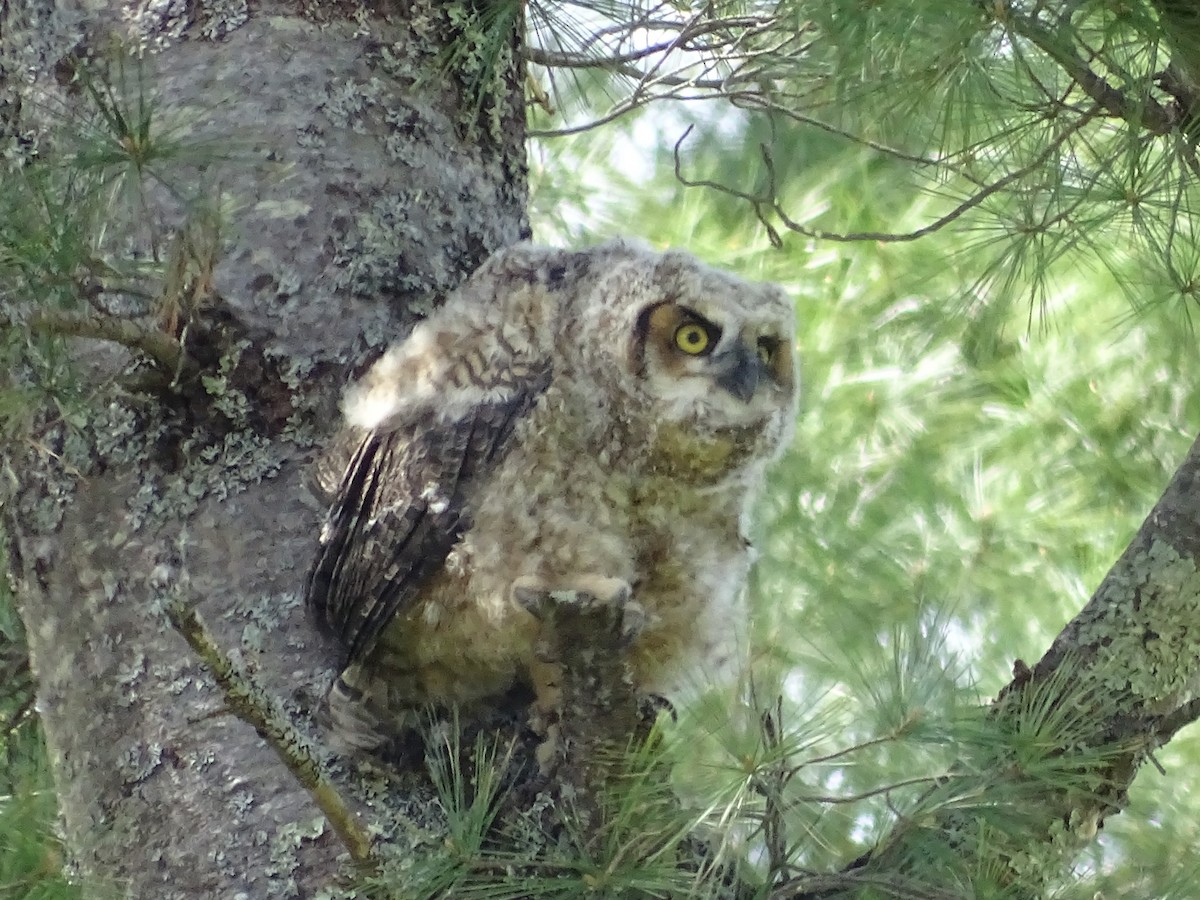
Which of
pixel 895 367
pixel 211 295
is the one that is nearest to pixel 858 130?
pixel 895 367

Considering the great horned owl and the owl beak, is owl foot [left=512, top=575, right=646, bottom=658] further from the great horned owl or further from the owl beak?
the owl beak

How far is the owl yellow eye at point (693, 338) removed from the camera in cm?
141

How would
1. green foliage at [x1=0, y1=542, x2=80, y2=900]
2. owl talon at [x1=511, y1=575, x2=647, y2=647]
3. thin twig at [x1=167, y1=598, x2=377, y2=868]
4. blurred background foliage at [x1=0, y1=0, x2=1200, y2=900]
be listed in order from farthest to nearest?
green foliage at [x1=0, y1=542, x2=80, y2=900] < blurred background foliage at [x1=0, y1=0, x2=1200, y2=900] < owl talon at [x1=511, y1=575, x2=647, y2=647] < thin twig at [x1=167, y1=598, x2=377, y2=868]

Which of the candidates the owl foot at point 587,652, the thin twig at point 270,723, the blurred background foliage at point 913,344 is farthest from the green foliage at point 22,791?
the owl foot at point 587,652

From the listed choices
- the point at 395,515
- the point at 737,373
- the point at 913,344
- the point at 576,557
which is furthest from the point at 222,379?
the point at 913,344

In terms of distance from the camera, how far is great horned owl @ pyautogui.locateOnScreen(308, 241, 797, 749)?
137cm

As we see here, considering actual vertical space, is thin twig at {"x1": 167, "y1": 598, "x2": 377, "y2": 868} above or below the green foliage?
above

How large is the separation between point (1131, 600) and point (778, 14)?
0.79m

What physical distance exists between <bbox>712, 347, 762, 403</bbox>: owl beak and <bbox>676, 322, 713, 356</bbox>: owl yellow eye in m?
0.02

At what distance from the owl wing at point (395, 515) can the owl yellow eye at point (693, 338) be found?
19 centimetres

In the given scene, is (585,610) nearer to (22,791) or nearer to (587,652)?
(587,652)

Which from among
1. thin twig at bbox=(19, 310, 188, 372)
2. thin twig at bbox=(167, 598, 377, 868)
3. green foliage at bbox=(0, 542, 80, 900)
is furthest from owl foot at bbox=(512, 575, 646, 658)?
green foliage at bbox=(0, 542, 80, 900)

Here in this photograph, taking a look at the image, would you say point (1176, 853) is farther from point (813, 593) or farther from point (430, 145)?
point (430, 145)

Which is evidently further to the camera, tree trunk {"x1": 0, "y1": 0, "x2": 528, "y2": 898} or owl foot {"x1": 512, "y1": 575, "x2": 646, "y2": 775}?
tree trunk {"x1": 0, "y1": 0, "x2": 528, "y2": 898}
